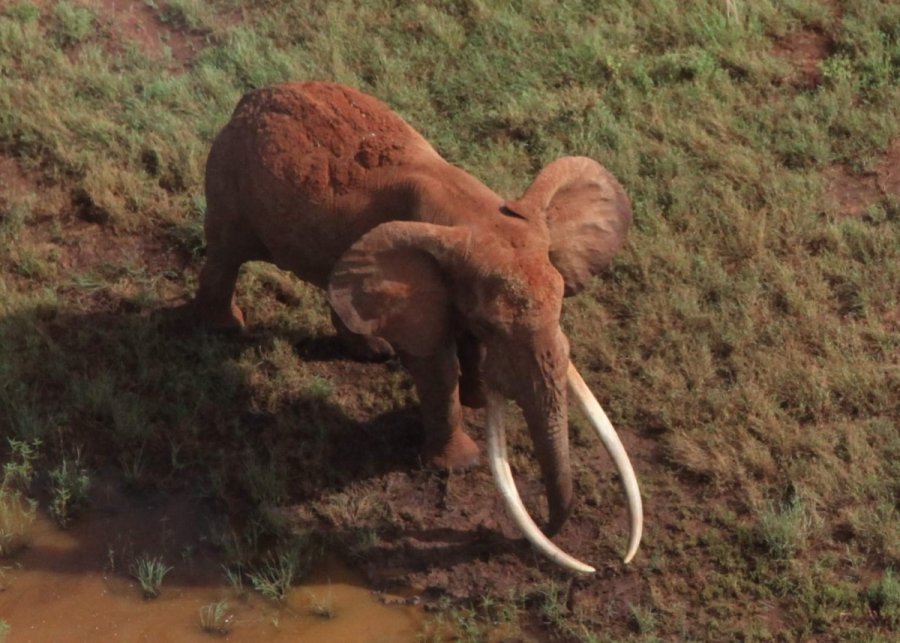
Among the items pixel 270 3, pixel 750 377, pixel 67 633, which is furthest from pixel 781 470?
pixel 270 3

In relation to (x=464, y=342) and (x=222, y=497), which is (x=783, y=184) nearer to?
(x=464, y=342)

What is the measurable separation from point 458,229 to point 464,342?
0.97 meters

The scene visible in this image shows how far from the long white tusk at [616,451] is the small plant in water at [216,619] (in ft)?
6.98

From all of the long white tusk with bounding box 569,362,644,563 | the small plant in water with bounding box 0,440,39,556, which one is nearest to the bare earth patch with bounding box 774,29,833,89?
the long white tusk with bounding box 569,362,644,563

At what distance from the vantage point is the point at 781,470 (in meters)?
8.20

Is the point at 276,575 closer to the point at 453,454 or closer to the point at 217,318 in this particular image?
the point at 453,454

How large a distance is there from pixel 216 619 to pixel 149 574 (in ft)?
1.59

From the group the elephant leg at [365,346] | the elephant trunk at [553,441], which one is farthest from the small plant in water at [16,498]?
the elephant trunk at [553,441]

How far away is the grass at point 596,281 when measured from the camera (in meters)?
7.91

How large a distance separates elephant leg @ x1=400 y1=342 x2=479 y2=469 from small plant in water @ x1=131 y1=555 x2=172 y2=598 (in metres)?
1.60

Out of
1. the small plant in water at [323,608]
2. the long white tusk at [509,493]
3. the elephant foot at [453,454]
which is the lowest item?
the small plant in water at [323,608]

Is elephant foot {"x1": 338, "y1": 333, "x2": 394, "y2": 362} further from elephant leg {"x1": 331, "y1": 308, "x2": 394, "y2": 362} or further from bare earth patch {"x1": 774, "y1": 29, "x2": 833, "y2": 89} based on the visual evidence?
bare earth patch {"x1": 774, "y1": 29, "x2": 833, "y2": 89}

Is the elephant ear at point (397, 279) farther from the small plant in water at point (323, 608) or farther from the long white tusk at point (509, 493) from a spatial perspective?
the small plant in water at point (323, 608)

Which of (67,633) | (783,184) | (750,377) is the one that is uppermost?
(783,184)
